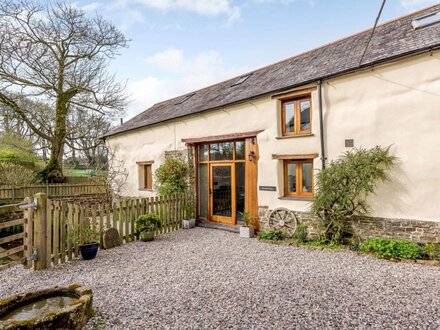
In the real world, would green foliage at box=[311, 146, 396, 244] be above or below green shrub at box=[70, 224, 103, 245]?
above

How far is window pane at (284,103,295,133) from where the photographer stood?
8.02m

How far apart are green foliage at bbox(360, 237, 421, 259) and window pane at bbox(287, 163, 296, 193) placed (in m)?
2.53

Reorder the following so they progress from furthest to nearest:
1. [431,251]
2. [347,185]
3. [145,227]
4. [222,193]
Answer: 1. [222,193]
2. [145,227]
3. [347,185]
4. [431,251]

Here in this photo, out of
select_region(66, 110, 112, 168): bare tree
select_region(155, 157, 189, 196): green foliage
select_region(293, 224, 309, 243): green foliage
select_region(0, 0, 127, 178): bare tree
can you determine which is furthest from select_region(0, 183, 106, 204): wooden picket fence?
select_region(293, 224, 309, 243): green foliage

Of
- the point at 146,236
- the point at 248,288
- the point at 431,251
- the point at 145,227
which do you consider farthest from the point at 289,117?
the point at 146,236

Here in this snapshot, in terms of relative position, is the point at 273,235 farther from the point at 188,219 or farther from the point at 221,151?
the point at 221,151

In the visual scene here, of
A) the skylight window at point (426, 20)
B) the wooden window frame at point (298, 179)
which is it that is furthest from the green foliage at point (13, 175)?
the skylight window at point (426, 20)

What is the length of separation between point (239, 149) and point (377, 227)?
475cm

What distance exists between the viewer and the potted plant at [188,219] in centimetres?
973

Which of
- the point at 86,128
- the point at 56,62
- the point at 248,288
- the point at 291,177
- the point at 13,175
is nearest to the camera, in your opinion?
the point at 248,288

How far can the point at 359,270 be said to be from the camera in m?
5.17

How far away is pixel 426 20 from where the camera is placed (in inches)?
281

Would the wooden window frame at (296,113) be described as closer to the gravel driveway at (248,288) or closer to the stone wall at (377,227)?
the stone wall at (377,227)

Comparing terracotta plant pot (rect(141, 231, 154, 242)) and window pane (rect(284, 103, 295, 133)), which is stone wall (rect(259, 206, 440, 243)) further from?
terracotta plant pot (rect(141, 231, 154, 242))
